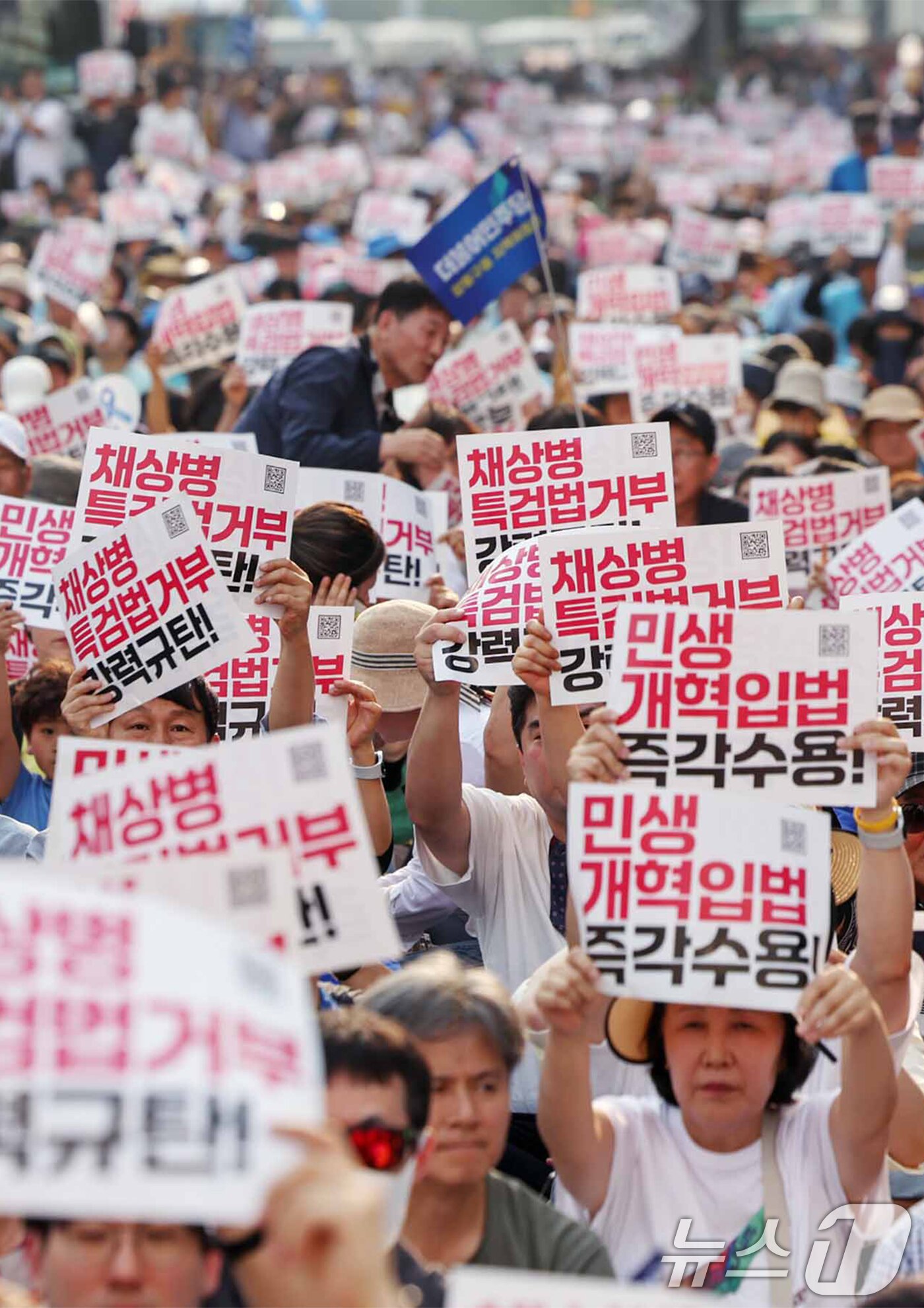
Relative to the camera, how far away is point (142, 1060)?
108 inches

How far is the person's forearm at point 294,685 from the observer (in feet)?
18.4

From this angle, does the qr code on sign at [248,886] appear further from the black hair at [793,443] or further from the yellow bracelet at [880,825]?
the black hair at [793,443]

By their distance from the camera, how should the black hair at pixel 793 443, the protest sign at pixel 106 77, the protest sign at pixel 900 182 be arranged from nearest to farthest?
the black hair at pixel 793 443 → the protest sign at pixel 900 182 → the protest sign at pixel 106 77

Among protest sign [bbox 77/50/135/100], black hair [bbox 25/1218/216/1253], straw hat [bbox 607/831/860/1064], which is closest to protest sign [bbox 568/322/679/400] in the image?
straw hat [bbox 607/831/860/1064]

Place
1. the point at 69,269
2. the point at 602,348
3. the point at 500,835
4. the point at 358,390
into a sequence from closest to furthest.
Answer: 1. the point at 500,835
2. the point at 358,390
3. the point at 602,348
4. the point at 69,269

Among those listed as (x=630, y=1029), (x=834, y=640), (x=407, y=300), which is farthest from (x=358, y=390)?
(x=630, y=1029)

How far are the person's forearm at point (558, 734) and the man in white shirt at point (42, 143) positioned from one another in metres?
17.4

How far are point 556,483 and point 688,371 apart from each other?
523 centimetres

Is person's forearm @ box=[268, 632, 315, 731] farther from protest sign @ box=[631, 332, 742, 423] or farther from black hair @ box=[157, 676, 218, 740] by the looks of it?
protest sign @ box=[631, 332, 742, 423]

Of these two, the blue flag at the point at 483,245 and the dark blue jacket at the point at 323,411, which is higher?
the blue flag at the point at 483,245

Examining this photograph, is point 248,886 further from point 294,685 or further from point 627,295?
point 627,295

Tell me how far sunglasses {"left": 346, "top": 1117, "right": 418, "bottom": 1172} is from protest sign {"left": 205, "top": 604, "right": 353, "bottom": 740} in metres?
2.51

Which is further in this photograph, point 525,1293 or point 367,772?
point 367,772

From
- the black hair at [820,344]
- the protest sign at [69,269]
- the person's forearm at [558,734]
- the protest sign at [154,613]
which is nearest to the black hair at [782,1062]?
the person's forearm at [558,734]
